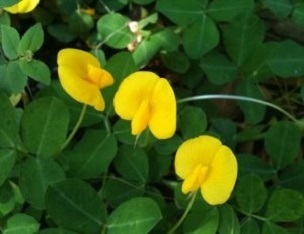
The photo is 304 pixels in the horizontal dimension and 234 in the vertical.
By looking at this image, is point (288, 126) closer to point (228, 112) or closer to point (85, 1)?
point (228, 112)

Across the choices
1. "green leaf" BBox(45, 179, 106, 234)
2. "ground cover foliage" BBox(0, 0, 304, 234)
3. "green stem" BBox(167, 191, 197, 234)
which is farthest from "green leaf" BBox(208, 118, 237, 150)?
"green leaf" BBox(45, 179, 106, 234)

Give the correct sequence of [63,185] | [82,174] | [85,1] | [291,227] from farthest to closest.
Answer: [85,1]
[291,227]
[82,174]
[63,185]

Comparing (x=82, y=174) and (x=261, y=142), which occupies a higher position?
(x=82, y=174)

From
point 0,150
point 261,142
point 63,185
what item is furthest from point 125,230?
point 261,142

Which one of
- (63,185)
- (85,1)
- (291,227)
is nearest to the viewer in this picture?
(63,185)

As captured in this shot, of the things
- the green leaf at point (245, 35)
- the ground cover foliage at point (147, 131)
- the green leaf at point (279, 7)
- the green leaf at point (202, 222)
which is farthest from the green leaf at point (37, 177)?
the green leaf at point (279, 7)

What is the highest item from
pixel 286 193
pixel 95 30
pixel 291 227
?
pixel 95 30

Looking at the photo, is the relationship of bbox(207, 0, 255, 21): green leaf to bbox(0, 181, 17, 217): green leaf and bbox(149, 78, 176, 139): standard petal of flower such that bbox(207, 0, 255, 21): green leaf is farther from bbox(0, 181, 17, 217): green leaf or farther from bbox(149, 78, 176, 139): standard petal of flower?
bbox(0, 181, 17, 217): green leaf
